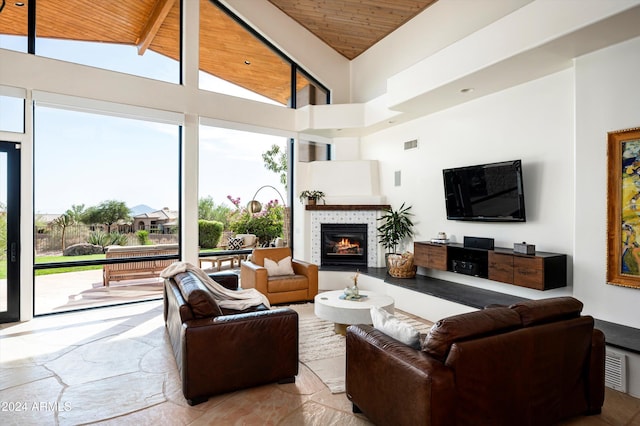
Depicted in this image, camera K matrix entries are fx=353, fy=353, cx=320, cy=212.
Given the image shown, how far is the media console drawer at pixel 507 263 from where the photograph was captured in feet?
12.6

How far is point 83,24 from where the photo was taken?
5281 millimetres

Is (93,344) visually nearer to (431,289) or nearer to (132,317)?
(132,317)

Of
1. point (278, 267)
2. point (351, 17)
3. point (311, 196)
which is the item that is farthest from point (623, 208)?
point (351, 17)

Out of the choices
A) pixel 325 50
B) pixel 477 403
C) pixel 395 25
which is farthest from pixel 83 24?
pixel 477 403

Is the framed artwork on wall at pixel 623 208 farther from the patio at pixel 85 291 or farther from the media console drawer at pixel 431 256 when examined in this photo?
the patio at pixel 85 291

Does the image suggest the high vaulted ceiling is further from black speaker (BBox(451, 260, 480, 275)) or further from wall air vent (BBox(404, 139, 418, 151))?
black speaker (BBox(451, 260, 480, 275))

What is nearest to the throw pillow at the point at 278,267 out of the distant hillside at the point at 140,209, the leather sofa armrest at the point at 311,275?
the leather sofa armrest at the point at 311,275

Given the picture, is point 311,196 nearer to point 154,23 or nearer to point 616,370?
point 154,23

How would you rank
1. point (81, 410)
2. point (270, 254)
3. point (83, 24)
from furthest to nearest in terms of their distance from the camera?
point (270, 254) → point (83, 24) → point (81, 410)

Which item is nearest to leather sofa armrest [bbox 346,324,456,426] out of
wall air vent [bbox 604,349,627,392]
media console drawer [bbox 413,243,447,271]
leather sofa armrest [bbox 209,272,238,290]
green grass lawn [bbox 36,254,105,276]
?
wall air vent [bbox 604,349,627,392]

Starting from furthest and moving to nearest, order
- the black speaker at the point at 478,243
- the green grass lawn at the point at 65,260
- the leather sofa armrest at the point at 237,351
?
the green grass lawn at the point at 65,260 → the black speaker at the point at 478,243 → the leather sofa armrest at the point at 237,351

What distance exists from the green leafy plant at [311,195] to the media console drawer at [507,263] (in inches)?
100

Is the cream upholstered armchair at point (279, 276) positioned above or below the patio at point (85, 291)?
above

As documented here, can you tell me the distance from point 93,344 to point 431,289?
4.24 m
